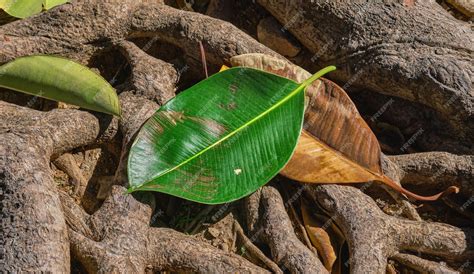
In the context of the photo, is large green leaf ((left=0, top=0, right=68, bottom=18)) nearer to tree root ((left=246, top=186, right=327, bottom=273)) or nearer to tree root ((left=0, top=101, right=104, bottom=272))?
tree root ((left=0, top=101, right=104, bottom=272))

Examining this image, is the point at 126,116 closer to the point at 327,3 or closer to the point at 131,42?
the point at 131,42

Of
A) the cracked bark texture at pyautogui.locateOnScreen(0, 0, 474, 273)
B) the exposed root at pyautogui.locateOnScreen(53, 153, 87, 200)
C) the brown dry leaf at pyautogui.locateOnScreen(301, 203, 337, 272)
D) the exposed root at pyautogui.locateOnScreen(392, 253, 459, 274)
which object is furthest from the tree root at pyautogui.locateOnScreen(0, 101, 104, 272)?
the exposed root at pyautogui.locateOnScreen(392, 253, 459, 274)

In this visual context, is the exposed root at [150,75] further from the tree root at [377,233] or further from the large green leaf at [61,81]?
the tree root at [377,233]

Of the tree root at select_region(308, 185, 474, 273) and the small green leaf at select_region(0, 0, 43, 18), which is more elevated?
the tree root at select_region(308, 185, 474, 273)

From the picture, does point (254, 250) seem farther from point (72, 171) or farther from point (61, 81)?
point (61, 81)

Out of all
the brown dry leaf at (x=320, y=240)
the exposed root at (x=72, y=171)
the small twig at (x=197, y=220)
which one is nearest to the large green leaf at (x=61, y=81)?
the exposed root at (x=72, y=171)

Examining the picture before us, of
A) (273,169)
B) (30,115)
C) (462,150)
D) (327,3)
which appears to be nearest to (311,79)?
(273,169)

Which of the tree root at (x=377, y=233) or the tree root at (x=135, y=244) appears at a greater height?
the tree root at (x=377, y=233)
